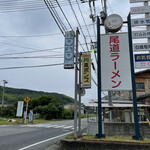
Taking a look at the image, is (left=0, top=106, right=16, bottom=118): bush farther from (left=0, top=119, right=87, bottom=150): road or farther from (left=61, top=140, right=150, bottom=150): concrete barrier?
(left=61, top=140, right=150, bottom=150): concrete barrier

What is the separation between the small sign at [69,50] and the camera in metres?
7.70

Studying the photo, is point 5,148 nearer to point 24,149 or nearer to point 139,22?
point 24,149

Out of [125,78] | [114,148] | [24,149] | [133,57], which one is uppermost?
[133,57]

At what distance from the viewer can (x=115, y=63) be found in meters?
6.41

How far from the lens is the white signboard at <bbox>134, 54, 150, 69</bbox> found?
6531mm

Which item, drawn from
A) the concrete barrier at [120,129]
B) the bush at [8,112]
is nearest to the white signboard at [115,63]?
the concrete barrier at [120,129]

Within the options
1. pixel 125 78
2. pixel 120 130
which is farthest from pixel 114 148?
pixel 120 130

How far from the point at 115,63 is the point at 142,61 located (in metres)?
1.30

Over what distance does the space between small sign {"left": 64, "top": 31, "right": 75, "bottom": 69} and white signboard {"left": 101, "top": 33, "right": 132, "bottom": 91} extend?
1.89m

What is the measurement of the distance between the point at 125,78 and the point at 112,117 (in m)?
5.07

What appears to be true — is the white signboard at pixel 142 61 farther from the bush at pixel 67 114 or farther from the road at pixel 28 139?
the bush at pixel 67 114

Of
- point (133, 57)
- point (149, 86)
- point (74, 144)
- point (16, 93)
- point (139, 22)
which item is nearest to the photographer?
point (74, 144)

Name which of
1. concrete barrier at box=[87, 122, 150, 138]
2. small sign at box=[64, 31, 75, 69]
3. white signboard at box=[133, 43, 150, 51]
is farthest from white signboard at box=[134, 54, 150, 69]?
concrete barrier at box=[87, 122, 150, 138]

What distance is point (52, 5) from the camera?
6695 millimetres
